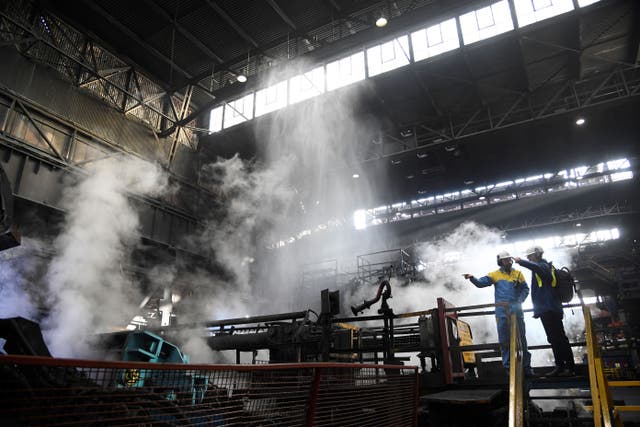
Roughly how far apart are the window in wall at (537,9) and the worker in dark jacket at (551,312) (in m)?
8.06

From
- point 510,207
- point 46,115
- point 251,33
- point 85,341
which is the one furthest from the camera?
point 510,207

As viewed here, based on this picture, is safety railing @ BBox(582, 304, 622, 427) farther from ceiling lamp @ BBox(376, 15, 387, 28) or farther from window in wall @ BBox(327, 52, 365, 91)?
window in wall @ BBox(327, 52, 365, 91)

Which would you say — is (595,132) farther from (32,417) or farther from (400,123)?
(32,417)

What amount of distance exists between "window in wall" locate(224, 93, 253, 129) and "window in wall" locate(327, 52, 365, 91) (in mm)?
3292

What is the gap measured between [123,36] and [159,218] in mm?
6247

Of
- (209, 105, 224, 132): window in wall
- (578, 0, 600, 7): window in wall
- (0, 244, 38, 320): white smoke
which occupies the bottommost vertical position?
(0, 244, 38, 320): white smoke

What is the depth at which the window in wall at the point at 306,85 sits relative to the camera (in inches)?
506

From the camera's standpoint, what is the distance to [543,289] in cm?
484

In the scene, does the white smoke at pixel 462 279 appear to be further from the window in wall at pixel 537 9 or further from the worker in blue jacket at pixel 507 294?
the worker in blue jacket at pixel 507 294

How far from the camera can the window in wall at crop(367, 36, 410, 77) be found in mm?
11930

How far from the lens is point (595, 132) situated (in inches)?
543

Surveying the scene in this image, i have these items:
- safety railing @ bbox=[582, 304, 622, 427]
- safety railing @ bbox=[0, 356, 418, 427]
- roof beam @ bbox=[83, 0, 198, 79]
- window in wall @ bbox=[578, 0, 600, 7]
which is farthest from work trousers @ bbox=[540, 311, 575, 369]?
roof beam @ bbox=[83, 0, 198, 79]

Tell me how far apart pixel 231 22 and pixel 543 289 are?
38.9 ft

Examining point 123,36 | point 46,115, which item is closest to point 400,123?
point 123,36
